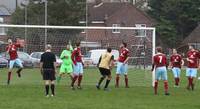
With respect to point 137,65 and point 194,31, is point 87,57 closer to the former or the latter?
point 137,65

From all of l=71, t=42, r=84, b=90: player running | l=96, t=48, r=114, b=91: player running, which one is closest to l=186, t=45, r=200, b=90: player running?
l=96, t=48, r=114, b=91: player running

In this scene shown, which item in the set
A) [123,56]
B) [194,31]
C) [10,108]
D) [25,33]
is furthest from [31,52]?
[194,31]

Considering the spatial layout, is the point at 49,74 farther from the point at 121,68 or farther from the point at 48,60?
the point at 121,68

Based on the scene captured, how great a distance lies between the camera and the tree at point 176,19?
9081 centimetres

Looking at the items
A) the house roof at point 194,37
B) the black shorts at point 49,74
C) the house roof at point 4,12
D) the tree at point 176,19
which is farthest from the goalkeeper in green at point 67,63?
the house roof at point 4,12

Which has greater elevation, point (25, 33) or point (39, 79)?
point (25, 33)

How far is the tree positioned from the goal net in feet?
172

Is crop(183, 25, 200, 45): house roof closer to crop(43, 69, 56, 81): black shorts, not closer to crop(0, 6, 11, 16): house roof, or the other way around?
crop(0, 6, 11, 16): house roof

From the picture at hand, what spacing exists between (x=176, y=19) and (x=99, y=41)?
57.3m

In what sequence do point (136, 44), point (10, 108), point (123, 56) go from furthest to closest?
point (136, 44) < point (123, 56) < point (10, 108)

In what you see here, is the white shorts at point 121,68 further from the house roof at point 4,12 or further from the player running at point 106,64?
the house roof at point 4,12

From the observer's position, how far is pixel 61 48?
113 ft

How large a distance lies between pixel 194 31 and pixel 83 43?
58.2 metres

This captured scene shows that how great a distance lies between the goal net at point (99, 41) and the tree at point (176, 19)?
172 feet
